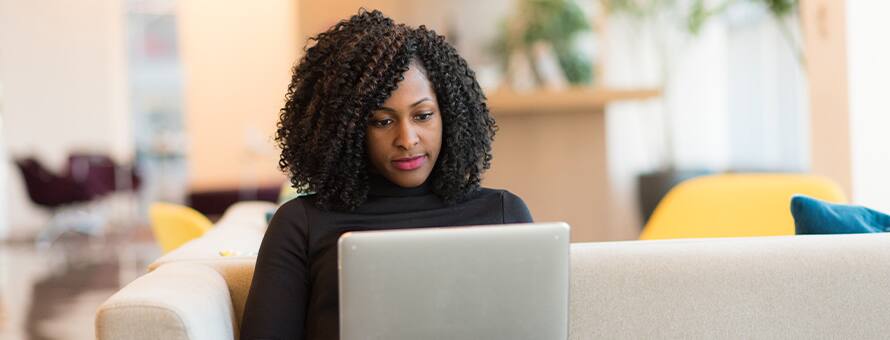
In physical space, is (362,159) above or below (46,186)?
above

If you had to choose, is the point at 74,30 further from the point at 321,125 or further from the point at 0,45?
the point at 321,125

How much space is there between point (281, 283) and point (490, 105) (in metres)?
4.00

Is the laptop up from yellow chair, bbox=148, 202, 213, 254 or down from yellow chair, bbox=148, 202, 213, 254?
up

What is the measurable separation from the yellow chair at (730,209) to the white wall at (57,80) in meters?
11.1

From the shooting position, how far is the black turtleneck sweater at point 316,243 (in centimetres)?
184

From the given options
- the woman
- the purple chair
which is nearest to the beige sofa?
the woman

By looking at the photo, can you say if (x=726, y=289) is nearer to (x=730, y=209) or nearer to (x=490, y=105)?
(x=730, y=209)

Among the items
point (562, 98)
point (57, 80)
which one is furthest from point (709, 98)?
point (57, 80)

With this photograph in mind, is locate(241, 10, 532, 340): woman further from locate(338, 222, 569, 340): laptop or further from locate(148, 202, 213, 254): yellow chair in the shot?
locate(148, 202, 213, 254): yellow chair

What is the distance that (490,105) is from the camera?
578cm

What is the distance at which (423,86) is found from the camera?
1972mm

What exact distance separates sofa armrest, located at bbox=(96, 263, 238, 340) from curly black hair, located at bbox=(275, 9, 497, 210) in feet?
0.97

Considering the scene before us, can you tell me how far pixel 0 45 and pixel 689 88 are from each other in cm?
844

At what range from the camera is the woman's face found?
1.93 metres
